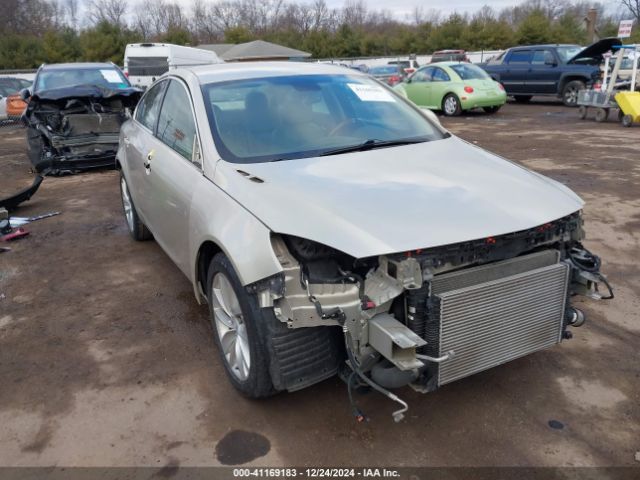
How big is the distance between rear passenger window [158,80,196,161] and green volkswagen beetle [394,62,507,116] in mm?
11132

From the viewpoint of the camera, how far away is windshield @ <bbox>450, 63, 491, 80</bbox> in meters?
15.2

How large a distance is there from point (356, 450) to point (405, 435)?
0.27m

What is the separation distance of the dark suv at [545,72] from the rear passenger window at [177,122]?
14.1m

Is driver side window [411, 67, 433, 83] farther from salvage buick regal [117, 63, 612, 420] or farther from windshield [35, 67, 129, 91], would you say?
salvage buick regal [117, 63, 612, 420]

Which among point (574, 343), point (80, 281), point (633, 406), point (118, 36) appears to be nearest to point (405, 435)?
point (633, 406)

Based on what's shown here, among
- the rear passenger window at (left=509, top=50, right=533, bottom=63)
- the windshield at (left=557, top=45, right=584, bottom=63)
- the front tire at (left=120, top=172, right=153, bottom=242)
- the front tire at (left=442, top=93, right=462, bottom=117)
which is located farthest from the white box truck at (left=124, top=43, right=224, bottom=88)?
the front tire at (left=120, top=172, right=153, bottom=242)

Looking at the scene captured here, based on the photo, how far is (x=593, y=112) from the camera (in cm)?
1510

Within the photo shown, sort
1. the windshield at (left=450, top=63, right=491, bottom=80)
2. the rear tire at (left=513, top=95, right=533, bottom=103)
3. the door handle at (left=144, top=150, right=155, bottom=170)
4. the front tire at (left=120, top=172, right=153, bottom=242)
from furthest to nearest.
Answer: the rear tire at (left=513, top=95, right=533, bottom=103) < the windshield at (left=450, top=63, right=491, bottom=80) < the front tire at (left=120, top=172, right=153, bottom=242) < the door handle at (left=144, top=150, right=155, bottom=170)

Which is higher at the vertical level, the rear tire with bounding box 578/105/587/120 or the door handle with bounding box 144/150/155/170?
the door handle with bounding box 144/150/155/170

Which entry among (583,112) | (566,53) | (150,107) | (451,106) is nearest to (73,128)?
(150,107)

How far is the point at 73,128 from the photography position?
9.17 metres

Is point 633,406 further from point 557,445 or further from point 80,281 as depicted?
point 80,281

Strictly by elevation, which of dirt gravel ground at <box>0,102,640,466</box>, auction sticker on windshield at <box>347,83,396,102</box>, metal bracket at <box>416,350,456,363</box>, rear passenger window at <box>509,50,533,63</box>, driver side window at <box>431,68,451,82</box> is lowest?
dirt gravel ground at <box>0,102,640,466</box>

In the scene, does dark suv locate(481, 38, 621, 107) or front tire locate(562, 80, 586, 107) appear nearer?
dark suv locate(481, 38, 621, 107)
